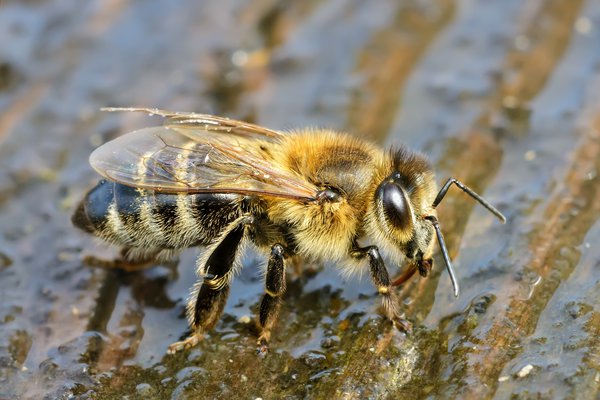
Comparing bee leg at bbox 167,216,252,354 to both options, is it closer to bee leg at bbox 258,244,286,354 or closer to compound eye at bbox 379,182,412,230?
bee leg at bbox 258,244,286,354

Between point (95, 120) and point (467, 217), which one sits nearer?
point (467, 217)

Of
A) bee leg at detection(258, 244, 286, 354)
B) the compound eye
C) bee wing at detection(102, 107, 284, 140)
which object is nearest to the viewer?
the compound eye

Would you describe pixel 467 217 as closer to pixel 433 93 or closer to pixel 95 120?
pixel 433 93

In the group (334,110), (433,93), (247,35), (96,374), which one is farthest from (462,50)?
(96,374)

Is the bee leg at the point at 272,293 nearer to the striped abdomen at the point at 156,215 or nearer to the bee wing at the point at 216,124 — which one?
the striped abdomen at the point at 156,215

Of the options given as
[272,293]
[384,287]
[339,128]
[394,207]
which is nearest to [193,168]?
[272,293]

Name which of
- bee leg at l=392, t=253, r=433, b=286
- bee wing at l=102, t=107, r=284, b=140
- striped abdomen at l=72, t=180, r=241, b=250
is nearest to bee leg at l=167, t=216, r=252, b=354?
striped abdomen at l=72, t=180, r=241, b=250

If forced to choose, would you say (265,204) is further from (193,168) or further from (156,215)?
(156,215)
